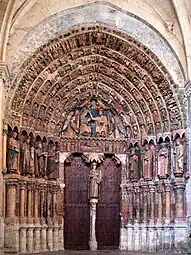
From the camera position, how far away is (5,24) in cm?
1427

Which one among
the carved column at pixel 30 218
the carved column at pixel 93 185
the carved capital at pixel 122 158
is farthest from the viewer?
the carved capital at pixel 122 158

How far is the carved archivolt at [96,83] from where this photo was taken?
15.8m

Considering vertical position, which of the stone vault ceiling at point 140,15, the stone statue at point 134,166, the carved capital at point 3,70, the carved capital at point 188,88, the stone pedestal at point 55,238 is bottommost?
the stone pedestal at point 55,238

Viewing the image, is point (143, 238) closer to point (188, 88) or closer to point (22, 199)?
point (22, 199)

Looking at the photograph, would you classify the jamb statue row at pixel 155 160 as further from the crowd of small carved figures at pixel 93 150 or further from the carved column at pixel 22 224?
the carved column at pixel 22 224

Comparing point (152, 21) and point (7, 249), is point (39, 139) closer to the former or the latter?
point (7, 249)

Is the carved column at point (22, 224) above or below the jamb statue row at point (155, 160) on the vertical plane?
below

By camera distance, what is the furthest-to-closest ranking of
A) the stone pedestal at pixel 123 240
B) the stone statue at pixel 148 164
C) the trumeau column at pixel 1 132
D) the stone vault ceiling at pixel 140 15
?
1. the stone pedestal at pixel 123 240
2. the stone statue at pixel 148 164
3. the stone vault ceiling at pixel 140 15
4. the trumeau column at pixel 1 132

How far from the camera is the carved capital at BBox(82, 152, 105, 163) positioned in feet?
56.4

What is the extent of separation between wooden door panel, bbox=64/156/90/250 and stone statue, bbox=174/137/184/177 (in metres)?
2.78

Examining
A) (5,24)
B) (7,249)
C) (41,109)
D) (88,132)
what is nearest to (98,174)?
(88,132)

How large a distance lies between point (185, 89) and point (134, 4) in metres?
2.54

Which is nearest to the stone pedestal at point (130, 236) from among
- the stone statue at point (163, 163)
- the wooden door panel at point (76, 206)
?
the wooden door panel at point (76, 206)

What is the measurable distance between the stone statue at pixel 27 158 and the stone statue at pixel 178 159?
3671 millimetres
